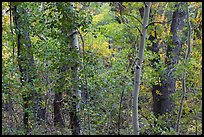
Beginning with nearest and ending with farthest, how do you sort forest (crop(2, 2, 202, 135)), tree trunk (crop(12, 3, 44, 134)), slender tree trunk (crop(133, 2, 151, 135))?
1. slender tree trunk (crop(133, 2, 151, 135))
2. forest (crop(2, 2, 202, 135))
3. tree trunk (crop(12, 3, 44, 134))

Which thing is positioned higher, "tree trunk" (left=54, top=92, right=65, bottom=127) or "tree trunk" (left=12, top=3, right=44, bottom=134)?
"tree trunk" (left=12, top=3, right=44, bottom=134)

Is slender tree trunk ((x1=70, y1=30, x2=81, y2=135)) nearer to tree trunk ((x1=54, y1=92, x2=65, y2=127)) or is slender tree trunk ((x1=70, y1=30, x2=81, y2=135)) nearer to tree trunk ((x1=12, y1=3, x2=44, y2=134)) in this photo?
tree trunk ((x1=12, y1=3, x2=44, y2=134))

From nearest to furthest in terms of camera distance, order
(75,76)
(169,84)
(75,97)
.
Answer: (75,76) → (75,97) → (169,84)

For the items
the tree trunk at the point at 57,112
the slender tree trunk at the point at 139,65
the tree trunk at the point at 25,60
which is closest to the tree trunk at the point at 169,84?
the tree trunk at the point at 57,112

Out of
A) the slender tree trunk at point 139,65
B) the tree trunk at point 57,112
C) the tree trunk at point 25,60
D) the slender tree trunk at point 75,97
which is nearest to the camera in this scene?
the slender tree trunk at point 139,65

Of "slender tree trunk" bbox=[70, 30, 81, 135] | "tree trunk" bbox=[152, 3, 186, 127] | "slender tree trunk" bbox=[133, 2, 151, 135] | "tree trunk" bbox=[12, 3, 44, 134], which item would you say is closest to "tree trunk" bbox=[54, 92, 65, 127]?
"tree trunk" bbox=[12, 3, 44, 134]

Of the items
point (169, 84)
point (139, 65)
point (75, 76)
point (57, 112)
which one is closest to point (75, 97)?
point (75, 76)

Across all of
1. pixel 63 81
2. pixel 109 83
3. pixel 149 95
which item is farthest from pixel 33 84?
pixel 149 95

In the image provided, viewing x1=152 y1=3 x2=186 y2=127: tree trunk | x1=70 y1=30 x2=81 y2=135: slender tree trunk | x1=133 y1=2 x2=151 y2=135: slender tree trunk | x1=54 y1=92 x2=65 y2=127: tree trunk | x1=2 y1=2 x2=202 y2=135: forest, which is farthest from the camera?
x1=152 y1=3 x2=186 y2=127: tree trunk

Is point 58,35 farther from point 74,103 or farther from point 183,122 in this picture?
point 183,122

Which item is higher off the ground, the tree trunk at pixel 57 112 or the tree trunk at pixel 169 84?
the tree trunk at pixel 169 84

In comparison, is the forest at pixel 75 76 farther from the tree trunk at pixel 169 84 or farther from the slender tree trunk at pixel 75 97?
the tree trunk at pixel 169 84

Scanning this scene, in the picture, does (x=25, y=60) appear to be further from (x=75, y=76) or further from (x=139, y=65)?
(x=139, y=65)

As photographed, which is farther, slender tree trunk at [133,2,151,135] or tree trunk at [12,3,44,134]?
tree trunk at [12,3,44,134]
